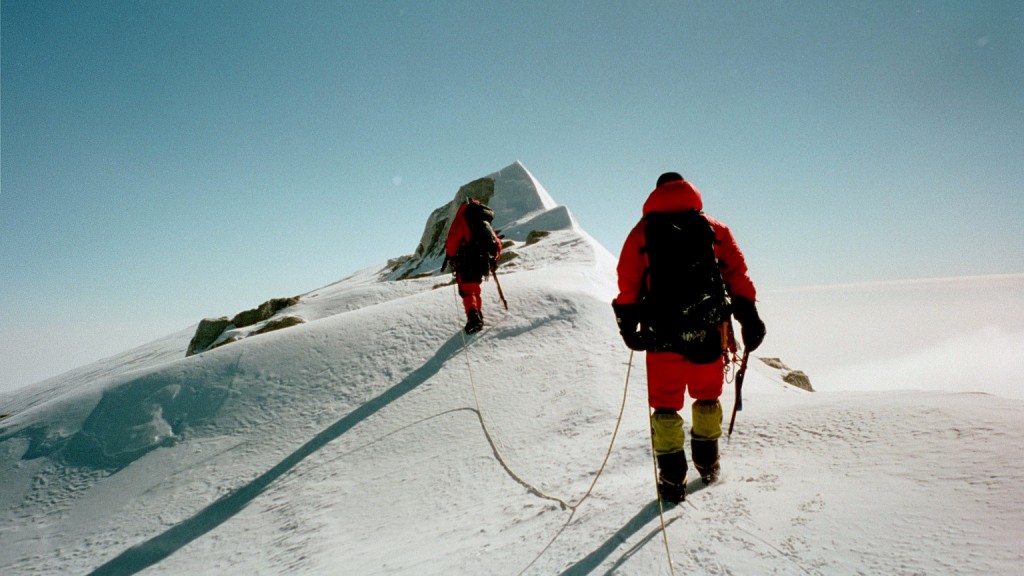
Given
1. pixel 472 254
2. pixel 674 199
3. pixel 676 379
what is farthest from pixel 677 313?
pixel 472 254

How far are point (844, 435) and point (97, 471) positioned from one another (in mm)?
6867

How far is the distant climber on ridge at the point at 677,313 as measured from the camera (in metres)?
2.86

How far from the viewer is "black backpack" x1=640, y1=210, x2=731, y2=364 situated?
2.85 meters

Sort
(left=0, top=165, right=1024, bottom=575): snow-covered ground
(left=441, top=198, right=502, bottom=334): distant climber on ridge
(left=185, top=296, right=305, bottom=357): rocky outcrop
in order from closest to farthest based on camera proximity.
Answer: (left=0, top=165, right=1024, bottom=575): snow-covered ground
(left=441, top=198, right=502, bottom=334): distant climber on ridge
(left=185, top=296, right=305, bottom=357): rocky outcrop

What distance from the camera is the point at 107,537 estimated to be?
13.6 feet

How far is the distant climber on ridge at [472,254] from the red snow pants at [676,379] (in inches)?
174

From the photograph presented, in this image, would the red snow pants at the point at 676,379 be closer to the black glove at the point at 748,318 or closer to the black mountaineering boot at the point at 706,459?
the black mountaineering boot at the point at 706,459

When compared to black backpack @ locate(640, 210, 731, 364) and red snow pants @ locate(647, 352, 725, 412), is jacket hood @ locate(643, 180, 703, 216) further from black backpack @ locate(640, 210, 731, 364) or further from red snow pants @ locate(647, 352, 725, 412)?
red snow pants @ locate(647, 352, 725, 412)

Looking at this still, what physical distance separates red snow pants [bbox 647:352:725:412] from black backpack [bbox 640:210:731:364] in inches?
2.8

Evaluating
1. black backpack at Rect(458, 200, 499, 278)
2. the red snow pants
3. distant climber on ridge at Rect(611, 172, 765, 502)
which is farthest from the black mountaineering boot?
black backpack at Rect(458, 200, 499, 278)

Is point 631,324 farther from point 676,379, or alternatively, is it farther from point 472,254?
point 472,254

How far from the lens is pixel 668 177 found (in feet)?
10.3

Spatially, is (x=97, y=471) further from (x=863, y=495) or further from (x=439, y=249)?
(x=439, y=249)

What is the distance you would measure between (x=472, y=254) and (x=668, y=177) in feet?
14.9
